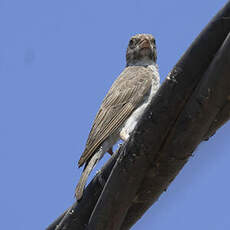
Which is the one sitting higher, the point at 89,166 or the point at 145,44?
the point at 145,44

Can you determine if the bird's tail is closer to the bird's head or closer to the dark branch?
the dark branch

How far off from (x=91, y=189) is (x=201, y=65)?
1.00 m

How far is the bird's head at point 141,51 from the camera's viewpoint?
7.54 metres

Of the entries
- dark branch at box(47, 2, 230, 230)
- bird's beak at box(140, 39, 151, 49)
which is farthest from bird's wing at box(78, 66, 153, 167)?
dark branch at box(47, 2, 230, 230)

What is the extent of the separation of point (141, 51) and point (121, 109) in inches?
73.4

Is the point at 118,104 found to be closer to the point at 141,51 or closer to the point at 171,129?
the point at 141,51

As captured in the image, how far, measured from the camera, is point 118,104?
19.8ft

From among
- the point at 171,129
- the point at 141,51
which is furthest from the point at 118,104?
the point at 171,129

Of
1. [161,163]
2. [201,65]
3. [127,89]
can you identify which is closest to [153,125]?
[161,163]

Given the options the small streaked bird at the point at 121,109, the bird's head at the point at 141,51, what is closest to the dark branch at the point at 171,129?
the small streaked bird at the point at 121,109

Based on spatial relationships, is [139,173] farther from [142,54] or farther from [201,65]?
[142,54]

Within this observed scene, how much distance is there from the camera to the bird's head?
754cm

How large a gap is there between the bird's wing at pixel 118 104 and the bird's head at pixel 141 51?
593mm

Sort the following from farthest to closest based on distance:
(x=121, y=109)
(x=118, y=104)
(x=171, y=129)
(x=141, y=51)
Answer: (x=141, y=51) → (x=118, y=104) → (x=121, y=109) → (x=171, y=129)
